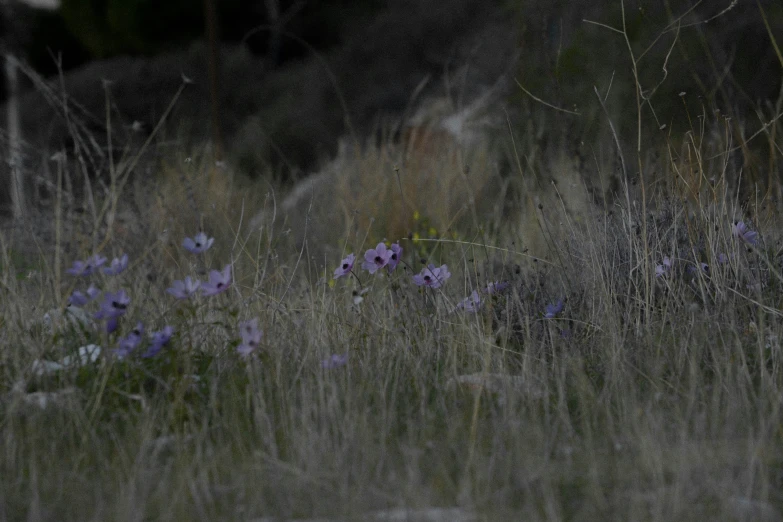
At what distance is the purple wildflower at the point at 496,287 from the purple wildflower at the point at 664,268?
0.50m

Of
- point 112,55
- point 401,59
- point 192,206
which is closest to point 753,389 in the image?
point 192,206

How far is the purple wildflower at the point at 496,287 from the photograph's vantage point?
110 inches

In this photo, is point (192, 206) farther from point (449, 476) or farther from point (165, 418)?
point (449, 476)

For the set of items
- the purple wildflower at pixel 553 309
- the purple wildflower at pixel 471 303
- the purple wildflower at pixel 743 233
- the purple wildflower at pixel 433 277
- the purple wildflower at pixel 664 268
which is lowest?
the purple wildflower at pixel 553 309

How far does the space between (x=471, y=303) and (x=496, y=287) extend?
132 millimetres

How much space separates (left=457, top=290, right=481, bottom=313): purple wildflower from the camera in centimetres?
274

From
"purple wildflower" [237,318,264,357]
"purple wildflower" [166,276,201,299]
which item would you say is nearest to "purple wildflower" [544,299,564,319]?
"purple wildflower" [237,318,264,357]

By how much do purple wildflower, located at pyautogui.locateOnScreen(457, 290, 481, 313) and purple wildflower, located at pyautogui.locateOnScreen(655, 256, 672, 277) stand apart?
23.3 inches

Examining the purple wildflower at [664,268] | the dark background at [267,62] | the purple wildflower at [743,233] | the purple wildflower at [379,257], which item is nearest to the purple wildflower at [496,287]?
the purple wildflower at [379,257]

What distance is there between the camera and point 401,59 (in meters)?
14.6

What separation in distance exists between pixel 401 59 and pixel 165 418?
13.0 metres

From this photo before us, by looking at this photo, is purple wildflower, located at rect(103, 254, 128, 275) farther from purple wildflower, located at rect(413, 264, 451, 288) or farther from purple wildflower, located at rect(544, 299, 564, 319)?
purple wildflower, located at rect(544, 299, 564, 319)

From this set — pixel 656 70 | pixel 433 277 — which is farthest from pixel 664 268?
pixel 656 70

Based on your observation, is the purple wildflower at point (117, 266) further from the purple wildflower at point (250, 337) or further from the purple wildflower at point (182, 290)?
the purple wildflower at point (250, 337)
